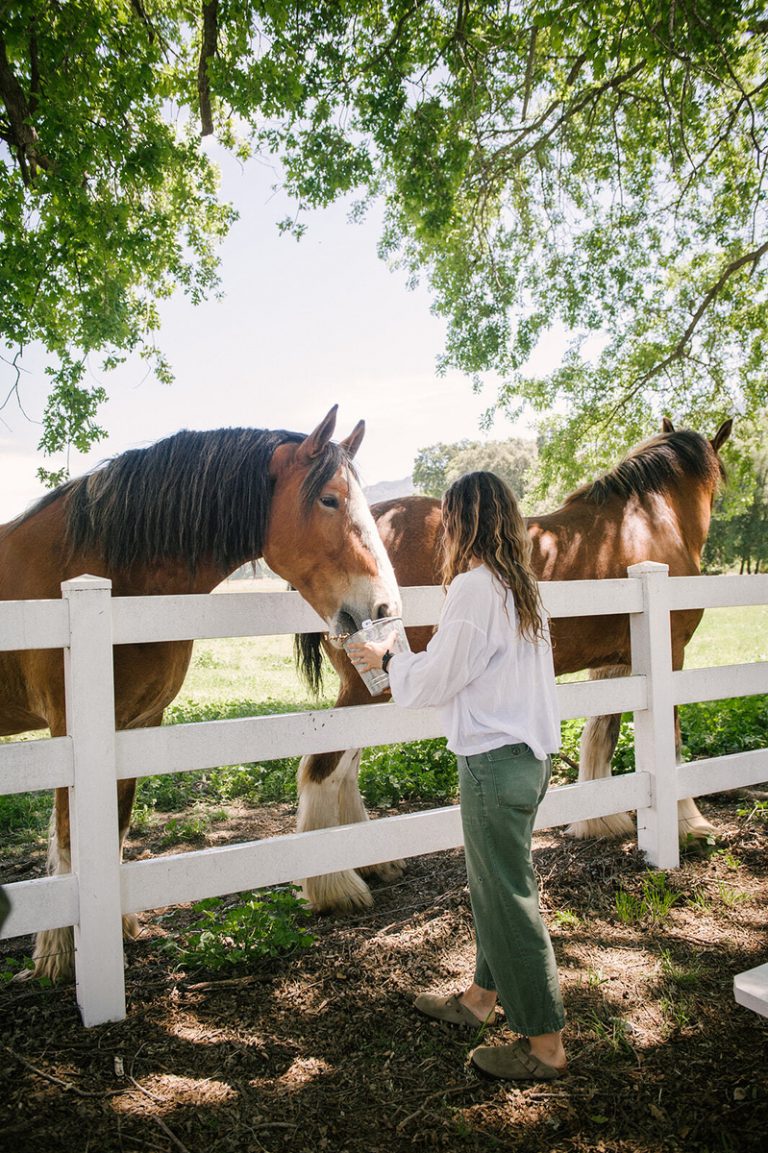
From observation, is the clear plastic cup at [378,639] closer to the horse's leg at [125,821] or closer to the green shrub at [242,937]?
the green shrub at [242,937]

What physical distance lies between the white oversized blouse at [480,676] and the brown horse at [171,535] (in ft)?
2.40

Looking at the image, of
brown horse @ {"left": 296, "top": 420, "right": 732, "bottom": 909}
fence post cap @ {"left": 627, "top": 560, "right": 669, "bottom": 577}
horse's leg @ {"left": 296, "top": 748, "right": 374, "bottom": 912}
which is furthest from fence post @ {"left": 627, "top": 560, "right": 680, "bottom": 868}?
horse's leg @ {"left": 296, "top": 748, "right": 374, "bottom": 912}

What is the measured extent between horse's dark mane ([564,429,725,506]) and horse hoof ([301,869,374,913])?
3.21 metres

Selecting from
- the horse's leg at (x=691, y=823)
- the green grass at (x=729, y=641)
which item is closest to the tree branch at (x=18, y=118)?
the horse's leg at (x=691, y=823)

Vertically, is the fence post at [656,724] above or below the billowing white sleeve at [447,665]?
below

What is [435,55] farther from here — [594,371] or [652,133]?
[594,371]

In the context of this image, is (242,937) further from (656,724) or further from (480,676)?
(656,724)

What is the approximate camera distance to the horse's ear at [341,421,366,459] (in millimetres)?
3340

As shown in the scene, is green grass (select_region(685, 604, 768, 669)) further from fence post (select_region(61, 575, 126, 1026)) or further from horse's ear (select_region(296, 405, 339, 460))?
fence post (select_region(61, 575, 126, 1026))

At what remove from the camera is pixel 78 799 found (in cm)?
261

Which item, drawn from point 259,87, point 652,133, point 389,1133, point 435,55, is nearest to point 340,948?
point 389,1133

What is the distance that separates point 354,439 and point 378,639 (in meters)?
1.24

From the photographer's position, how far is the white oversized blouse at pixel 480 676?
2189 millimetres

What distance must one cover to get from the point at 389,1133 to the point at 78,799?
148 cm
